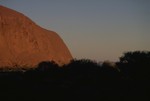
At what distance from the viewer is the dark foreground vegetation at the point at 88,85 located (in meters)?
18.1

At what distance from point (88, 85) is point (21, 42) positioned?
74.2m

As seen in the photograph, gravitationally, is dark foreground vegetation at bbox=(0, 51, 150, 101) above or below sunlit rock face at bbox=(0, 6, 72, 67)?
below

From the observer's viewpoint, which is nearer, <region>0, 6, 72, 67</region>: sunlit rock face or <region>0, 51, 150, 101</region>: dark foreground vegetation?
<region>0, 51, 150, 101</region>: dark foreground vegetation

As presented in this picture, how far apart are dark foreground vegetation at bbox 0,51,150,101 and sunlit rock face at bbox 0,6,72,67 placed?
182 ft

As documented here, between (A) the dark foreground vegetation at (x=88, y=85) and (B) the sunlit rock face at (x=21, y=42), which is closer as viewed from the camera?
(A) the dark foreground vegetation at (x=88, y=85)

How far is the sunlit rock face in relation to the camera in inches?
3420

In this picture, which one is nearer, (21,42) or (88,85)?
(88,85)

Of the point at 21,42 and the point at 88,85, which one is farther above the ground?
the point at 21,42

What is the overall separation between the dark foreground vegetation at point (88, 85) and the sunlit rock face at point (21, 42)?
55448mm

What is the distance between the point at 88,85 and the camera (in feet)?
72.0

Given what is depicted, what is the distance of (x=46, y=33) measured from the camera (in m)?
113

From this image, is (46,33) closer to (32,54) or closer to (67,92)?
(32,54)

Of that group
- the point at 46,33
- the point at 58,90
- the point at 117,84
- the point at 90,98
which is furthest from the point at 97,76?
the point at 46,33

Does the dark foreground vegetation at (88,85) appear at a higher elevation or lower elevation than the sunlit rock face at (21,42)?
lower
